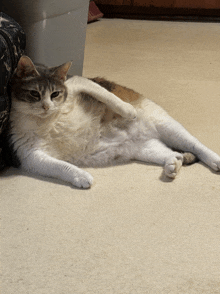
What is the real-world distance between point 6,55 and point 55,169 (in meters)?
0.56

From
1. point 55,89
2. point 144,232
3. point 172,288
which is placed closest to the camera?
point 172,288

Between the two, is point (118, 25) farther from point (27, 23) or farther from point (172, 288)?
point (172, 288)

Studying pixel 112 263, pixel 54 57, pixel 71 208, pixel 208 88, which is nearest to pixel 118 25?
pixel 208 88

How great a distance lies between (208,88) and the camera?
2.96m

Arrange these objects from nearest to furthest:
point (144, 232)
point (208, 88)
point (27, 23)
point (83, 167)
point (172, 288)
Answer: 1. point (172, 288)
2. point (144, 232)
3. point (83, 167)
4. point (27, 23)
5. point (208, 88)

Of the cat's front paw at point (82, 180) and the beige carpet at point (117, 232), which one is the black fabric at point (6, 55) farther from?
the cat's front paw at point (82, 180)

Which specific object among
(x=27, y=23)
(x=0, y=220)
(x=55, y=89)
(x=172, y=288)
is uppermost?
(x=27, y=23)

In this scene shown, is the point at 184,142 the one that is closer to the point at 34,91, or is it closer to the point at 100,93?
the point at 100,93

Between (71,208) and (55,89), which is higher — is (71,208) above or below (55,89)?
below

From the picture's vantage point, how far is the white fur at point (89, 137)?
67.9 inches

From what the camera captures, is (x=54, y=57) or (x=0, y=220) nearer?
(x=0, y=220)

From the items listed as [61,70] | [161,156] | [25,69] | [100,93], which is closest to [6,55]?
[25,69]

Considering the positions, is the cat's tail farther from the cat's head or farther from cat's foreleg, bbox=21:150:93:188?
the cat's head

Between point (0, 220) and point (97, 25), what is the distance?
412cm
